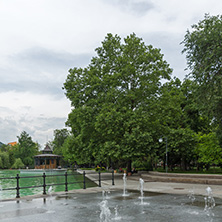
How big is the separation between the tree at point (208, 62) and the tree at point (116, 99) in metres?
5.99

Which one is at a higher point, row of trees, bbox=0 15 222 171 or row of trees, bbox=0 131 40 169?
row of trees, bbox=0 15 222 171

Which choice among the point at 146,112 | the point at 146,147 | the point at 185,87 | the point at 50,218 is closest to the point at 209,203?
the point at 50,218

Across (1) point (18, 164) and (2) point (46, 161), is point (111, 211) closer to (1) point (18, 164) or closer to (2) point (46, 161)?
(2) point (46, 161)

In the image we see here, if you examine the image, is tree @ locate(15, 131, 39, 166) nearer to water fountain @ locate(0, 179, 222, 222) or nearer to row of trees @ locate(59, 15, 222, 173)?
row of trees @ locate(59, 15, 222, 173)

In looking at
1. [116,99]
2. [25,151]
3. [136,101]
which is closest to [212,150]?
[136,101]

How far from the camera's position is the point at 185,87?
41031mm

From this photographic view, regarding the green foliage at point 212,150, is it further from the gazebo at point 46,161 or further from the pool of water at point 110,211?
the gazebo at point 46,161

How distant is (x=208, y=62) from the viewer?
2330 cm

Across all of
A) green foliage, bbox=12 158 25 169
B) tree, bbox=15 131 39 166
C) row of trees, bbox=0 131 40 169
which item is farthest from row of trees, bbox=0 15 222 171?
tree, bbox=15 131 39 166

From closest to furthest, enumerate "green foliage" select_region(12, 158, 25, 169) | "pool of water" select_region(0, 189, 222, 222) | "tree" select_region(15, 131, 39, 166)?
"pool of water" select_region(0, 189, 222, 222) → "green foliage" select_region(12, 158, 25, 169) → "tree" select_region(15, 131, 39, 166)

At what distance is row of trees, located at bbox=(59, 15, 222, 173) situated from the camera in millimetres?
24844

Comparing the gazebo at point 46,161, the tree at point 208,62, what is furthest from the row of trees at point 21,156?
the tree at point 208,62

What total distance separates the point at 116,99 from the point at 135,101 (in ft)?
7.69

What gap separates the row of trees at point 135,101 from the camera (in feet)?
81.5
